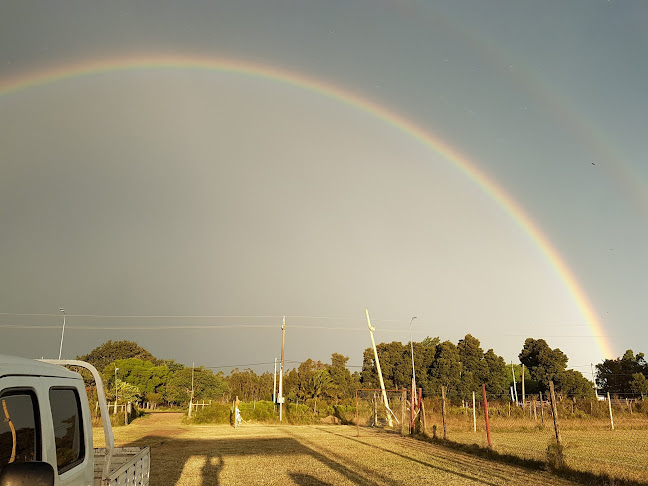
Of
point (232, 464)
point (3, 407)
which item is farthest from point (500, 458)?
point (3, 407)

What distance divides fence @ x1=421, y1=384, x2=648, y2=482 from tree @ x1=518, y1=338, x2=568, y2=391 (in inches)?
1040

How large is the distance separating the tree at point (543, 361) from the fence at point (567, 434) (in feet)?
86.7

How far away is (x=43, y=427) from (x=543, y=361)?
232 ft

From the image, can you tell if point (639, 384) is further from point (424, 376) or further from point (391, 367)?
point (391, 367)

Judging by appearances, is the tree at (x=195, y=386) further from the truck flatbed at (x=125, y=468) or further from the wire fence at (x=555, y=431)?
the truck flatbed at (x=125, y=468)

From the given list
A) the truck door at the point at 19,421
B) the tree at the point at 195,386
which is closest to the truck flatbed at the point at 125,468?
the truck door at the point at 19,421

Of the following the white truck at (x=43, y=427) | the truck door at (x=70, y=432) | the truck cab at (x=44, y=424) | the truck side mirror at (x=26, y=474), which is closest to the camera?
the truck side mirror at (x=26, y=474)

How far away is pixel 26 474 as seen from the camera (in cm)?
→ 206

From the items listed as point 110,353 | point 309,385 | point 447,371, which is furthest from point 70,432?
point 110,353

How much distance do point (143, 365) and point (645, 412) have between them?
75.0 metres

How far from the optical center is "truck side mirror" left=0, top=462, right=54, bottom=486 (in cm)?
202

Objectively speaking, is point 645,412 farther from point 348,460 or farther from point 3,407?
point 3,407

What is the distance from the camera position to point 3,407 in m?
2.53

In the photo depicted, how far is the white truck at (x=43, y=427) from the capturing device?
2.14 metres
